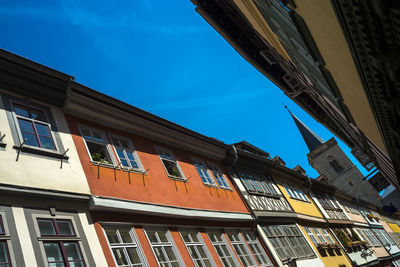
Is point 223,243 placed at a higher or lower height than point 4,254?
lower

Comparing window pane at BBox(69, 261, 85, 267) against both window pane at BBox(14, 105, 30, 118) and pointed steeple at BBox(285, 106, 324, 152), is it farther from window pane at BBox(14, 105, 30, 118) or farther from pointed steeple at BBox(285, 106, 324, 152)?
pointed steeple at BBox(285, 106, 324, 152)

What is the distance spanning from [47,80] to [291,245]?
42.7 feet

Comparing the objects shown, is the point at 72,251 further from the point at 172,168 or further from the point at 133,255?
the point at 172,168

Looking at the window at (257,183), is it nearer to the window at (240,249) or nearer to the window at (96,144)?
the window at (240,249)

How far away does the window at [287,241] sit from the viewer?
15.0 m

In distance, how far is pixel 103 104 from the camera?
10578mm

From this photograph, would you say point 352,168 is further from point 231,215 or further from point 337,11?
point 337,11

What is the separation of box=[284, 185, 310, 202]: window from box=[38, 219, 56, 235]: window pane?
54.0ft

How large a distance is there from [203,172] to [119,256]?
6796mm

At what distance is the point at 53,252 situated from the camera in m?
6.78

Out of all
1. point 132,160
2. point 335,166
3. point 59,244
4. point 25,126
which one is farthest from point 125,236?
point 335,166

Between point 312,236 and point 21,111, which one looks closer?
point 21,111

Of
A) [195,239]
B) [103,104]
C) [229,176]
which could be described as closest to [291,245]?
[229,176]

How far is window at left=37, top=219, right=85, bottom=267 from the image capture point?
6.73 m
